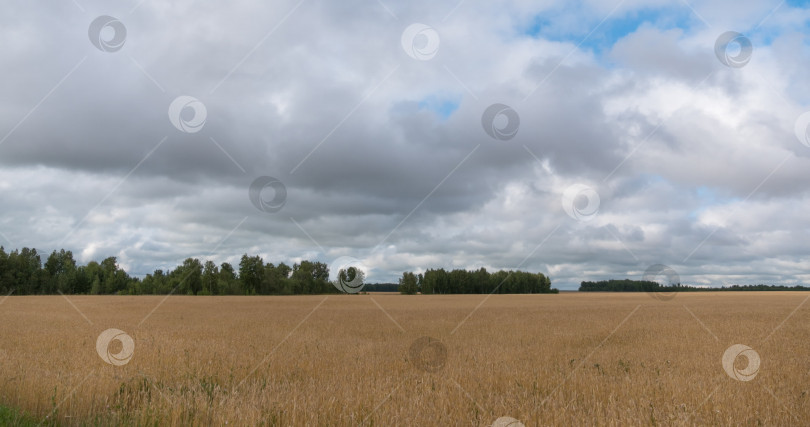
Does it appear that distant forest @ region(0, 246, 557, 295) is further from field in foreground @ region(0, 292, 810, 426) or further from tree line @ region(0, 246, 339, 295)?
field in foreground @ region(0, 292, 810, 426)

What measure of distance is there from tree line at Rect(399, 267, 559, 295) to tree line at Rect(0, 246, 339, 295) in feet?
124

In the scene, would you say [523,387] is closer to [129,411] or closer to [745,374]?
[745,374]

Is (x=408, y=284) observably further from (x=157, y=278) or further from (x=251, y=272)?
(x=157, y=278)

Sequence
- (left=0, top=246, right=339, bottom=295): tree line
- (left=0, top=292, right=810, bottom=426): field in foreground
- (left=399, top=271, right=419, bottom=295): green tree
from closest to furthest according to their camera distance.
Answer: (left=0, top=292, right=810, bottom=426): field in foreground, (left=0, top=246, right=339, bottom=295): tree line, (left=399, top=271, right=419, bottom=295): green tree

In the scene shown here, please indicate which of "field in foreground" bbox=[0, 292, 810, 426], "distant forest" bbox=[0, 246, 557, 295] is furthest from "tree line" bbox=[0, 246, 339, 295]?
"field in foreground" bbox=[0, 292, 810, 426]

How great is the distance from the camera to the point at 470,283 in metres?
160

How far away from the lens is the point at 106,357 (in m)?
15.1

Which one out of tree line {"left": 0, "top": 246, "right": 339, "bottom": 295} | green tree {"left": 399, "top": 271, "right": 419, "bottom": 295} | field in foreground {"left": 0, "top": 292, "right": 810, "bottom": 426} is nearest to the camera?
field in foreground {"left": 0, "top": 292, "right": 810, "bottom": 426}

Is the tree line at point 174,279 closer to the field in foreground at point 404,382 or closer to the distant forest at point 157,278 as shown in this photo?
the distant forest at point 157,278

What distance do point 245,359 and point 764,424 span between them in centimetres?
1198

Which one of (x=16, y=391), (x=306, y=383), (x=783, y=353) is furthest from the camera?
(x=783, y=353)

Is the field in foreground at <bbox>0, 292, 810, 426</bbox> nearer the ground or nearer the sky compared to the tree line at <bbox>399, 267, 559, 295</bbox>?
nearer the ground

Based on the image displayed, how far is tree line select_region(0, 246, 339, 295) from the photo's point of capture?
12069 cm

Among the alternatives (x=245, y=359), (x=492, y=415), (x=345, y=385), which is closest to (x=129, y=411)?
(x=345, y=385)
